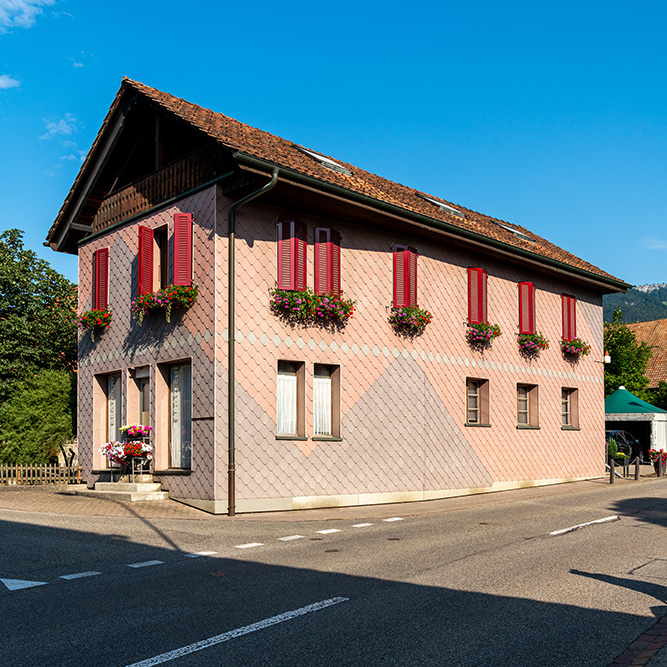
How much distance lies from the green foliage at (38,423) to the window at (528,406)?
1340 centimetres

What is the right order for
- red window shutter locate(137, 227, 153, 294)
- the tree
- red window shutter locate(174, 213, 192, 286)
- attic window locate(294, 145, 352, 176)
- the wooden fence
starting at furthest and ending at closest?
the tree
the wooden fence
attic window locate(294, 145, 352, 176)
red window shutter locate(137, 227, 153, 294)
red window shutter locate(174, 213, 192, 286)

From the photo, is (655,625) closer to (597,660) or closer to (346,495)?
(597,660)

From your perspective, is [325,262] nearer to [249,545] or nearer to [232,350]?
[232,350]

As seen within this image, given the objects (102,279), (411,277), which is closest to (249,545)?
(411,277)

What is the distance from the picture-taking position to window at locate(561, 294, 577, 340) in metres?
25.0

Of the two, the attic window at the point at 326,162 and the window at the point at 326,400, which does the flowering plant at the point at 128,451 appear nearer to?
the window at the point at 326,400

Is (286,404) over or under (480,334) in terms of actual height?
under

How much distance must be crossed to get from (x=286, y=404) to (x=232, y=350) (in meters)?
2.05

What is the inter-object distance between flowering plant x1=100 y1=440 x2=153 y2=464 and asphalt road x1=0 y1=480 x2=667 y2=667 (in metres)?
3.24

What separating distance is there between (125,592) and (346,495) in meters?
9.59

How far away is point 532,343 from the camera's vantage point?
906 inches

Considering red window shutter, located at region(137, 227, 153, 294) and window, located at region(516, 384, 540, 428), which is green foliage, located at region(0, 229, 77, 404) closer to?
red window shutter, located at region(137, 227, 153, 294)

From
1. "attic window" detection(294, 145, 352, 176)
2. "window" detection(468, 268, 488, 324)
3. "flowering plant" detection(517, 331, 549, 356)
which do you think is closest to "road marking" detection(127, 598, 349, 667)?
"attic window" detection(294, 145, 352, 176)

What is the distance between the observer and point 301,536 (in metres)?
12.2
